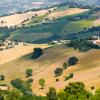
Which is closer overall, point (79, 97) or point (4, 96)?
point (79, 97)

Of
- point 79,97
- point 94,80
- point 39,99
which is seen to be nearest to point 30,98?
point 39,99

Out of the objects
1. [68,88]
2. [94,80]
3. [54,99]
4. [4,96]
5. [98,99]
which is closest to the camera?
[98,99]

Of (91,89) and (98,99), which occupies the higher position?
(98,99)

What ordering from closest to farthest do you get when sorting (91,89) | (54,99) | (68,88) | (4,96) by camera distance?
(54,99)
(68,88)
(4,96)
(91,89)

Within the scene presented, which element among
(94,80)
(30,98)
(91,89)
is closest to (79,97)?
(30,98)

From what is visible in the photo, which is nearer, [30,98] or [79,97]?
[79,97]

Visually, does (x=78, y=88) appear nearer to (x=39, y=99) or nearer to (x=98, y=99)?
(x=39, y=99)

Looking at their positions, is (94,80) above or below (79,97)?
below

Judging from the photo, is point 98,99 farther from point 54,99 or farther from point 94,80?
point 94,80

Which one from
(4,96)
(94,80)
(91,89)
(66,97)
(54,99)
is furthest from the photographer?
(94,80)

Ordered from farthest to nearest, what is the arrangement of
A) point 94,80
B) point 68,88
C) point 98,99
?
point 94,80 < point 68,88 < point 98,99
